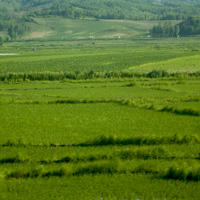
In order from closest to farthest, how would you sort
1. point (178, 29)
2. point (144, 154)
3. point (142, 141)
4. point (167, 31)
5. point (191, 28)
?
point (144, 154) < point (142, 141) < point (178, 29) < point (167, 31) < point (191, 28)

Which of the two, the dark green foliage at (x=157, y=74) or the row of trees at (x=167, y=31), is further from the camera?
the row of trees at (x=167, y=31)

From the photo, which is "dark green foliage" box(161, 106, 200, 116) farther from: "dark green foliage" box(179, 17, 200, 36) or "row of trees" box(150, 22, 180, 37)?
"dark green foliage" box(179, 17, 200, 36)

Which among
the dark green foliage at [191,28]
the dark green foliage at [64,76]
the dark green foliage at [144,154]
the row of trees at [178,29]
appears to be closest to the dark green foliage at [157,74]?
the dark green foliage at [64,76]

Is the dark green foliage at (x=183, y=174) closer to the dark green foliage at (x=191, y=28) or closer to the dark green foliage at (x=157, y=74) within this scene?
the dark green foliage at (x=157, y=74)

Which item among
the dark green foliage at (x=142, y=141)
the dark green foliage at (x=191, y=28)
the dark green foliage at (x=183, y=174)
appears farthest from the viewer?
the dark green foliage at (x=191, y=28)

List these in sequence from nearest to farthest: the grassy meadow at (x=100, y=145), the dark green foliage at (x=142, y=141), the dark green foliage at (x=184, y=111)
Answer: the grassy meadow at (x=100, y=145) → the dark green foliage at (x=142, y=141) → the dark green foliage at (x=184, y=111)

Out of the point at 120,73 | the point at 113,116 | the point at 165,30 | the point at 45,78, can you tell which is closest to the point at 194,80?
the point at 120,73

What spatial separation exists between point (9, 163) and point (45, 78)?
3332 centimetres

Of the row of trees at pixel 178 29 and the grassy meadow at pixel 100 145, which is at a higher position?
the row of trees at pixel 178 29

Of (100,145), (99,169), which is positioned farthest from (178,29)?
(99,169)

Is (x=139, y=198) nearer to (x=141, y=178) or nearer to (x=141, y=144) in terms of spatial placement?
(x=141, y=178)

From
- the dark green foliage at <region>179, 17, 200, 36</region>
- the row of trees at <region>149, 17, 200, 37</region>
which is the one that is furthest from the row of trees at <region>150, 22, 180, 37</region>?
the dark green foliage at <region>179, 17, 200, 36</region>

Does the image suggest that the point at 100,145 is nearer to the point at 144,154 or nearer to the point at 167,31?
the point at 144,154

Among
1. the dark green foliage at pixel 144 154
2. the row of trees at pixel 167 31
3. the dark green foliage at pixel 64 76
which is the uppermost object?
the row of trees at pixel 167 31
